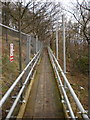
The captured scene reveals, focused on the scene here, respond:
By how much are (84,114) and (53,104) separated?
232 centimetres

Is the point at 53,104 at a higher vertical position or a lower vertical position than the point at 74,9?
lower

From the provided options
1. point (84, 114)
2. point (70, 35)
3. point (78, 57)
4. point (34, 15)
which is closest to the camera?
point (84, 114)

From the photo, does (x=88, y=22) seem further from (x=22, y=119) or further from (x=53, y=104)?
(x=22, y=119)

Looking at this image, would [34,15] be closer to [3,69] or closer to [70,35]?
[3,69]

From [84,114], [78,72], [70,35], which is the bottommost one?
[78,72]

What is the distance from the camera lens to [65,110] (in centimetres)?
367

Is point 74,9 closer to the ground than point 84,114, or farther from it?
farther from it

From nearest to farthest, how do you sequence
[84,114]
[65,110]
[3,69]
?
1. [84,114]
2. [65,110]
3. [3,69]

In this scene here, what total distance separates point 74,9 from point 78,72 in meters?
5.75

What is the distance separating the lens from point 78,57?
15.1 metres

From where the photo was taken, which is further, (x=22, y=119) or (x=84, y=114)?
(x=22, y=119)

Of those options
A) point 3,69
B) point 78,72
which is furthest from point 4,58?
point 78,72

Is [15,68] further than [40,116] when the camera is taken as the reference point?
Yes

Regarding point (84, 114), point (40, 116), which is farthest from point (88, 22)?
point (84, 114)
